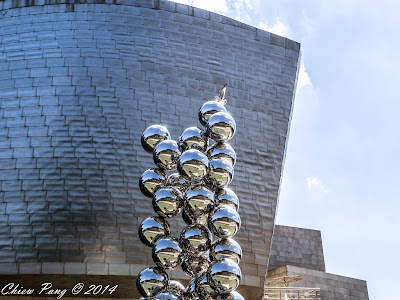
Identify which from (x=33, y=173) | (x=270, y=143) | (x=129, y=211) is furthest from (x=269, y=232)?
(x=33, y=173)

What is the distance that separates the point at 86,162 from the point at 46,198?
1060 millimetres

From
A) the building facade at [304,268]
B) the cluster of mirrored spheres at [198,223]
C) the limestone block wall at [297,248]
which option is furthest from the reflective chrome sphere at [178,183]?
the limestone block wall at [297,248]

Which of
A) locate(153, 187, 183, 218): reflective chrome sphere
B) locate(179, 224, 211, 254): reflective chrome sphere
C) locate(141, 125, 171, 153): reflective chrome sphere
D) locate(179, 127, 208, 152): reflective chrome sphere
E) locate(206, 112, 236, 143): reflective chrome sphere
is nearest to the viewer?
locate(179, 224, 211, 254): reflective chrome sphere

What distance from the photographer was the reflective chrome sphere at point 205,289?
3865 millimetres

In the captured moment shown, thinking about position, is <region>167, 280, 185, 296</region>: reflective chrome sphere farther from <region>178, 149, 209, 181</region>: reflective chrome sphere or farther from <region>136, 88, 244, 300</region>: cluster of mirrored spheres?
<region>178, 149, 209, 181</region>: reflective chrome sphere


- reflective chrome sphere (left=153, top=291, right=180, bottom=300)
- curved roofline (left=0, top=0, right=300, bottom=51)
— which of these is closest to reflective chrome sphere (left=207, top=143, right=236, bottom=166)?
reflective chrome sphere (left=153, top=291, right=180, bottom=300)

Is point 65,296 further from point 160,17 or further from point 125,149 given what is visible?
point 160,17

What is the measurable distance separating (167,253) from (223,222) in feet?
1.71

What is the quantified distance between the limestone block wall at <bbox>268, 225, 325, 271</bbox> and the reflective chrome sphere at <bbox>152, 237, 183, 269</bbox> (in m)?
14.6

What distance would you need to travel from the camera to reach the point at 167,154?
4.59 m

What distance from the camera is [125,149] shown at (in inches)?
418

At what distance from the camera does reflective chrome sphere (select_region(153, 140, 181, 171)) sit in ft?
15.0

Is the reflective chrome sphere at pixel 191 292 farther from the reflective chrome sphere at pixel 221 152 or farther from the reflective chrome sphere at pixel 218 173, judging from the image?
the reflective chrome sphere at pixel 221 152

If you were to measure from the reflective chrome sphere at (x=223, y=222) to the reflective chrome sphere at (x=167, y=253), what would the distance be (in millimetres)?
334
